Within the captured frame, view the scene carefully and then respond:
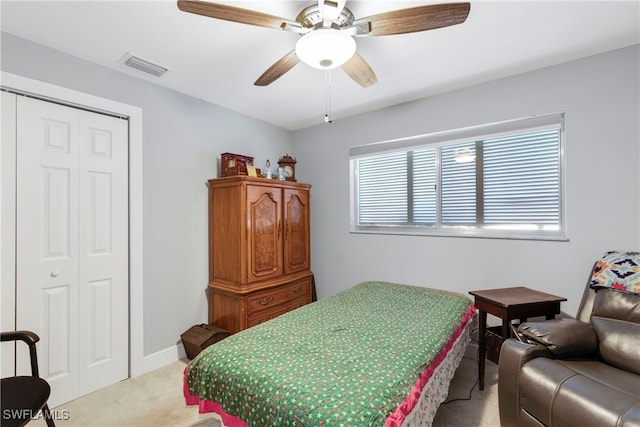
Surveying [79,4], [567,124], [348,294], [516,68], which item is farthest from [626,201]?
[79,4]

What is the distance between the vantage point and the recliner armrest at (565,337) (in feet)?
5.30

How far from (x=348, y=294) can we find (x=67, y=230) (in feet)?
7.22

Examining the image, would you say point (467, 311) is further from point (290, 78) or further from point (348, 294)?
point (290, 78)

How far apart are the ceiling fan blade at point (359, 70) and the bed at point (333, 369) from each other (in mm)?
1637

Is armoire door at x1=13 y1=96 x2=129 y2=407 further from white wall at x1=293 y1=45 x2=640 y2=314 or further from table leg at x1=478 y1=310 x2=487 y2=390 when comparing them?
table leg at x1=478 y1=310 x2=487 y2=390

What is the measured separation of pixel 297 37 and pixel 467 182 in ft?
6.66

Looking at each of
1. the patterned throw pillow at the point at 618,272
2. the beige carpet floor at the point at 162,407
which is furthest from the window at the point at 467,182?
the beige carpet floor at the point at 162,407

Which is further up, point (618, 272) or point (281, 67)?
point (281, 67)

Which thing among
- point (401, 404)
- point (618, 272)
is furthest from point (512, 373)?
point (618, 272)

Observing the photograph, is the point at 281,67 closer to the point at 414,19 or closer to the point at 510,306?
the point at 414,19

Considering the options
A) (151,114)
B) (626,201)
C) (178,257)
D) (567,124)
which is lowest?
(178,257)

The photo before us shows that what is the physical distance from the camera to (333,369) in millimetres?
1331

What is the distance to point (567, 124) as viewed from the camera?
2320 mm

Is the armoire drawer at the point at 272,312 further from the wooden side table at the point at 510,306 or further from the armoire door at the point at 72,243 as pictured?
the wooden side table at the point at 510,306
